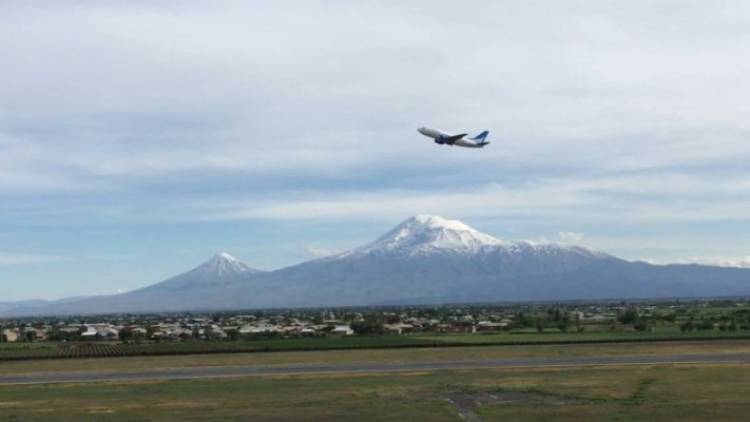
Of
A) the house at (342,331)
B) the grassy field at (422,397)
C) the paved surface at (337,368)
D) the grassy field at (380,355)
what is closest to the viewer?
the grassy field at (422,397)

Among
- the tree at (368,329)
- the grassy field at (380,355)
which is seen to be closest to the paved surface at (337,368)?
the grassy field at (380,355)

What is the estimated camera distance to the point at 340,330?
141 metres

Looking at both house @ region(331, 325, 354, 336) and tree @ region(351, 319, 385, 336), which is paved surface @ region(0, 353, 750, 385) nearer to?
tree @ region(351, 319, 385, 336)

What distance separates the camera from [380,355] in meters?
78.2

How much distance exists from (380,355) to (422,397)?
31192 mm

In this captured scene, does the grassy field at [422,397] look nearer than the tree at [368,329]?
Yes

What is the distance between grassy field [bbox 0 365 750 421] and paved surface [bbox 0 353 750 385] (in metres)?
3.95

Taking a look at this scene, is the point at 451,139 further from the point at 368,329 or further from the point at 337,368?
the point at 368,329

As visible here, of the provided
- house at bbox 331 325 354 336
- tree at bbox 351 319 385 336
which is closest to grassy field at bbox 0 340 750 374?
tree at bbox 351 319 385 336

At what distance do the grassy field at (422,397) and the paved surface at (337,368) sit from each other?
395 cm

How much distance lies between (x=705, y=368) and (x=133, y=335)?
99.2 metres

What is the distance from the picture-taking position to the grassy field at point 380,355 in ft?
238

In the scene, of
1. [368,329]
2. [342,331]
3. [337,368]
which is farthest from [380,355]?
[342,331]

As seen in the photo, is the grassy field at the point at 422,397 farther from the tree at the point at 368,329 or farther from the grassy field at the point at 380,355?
the tree at the point at 368,329
